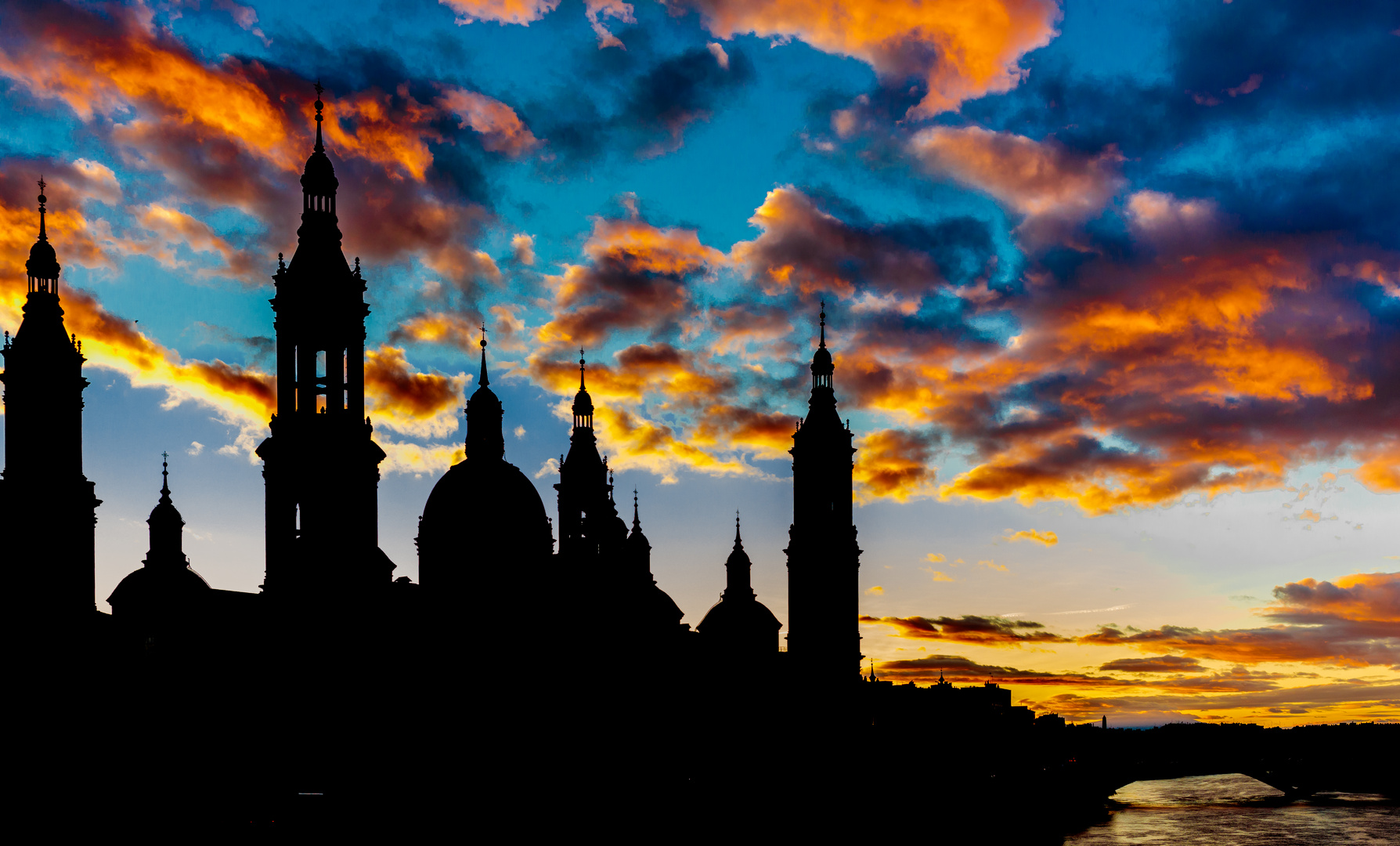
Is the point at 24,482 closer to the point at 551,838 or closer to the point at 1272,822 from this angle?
the point at 551,838

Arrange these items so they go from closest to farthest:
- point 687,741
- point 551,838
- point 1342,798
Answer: point 551,838 < point 687,741 < point 1342,798

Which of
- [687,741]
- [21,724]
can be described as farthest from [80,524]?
[687,741]

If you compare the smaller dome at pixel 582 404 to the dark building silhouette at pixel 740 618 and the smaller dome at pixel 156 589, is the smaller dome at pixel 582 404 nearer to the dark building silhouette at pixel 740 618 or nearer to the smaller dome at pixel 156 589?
the dark building silhouette at pixel 740 618

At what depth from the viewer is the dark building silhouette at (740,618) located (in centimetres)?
8990

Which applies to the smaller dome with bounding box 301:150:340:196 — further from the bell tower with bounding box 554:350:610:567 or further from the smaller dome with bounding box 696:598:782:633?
the smaller dome with bounding box 696:598:782:633

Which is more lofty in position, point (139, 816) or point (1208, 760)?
point (139, 816)

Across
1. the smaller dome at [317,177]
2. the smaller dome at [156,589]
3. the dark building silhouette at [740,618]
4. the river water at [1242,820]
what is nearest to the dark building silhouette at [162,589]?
the smaller dome at [156,589]

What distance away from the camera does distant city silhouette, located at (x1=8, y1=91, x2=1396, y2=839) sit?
161 ft

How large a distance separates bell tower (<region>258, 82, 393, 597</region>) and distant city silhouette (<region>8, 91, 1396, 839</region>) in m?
0.12

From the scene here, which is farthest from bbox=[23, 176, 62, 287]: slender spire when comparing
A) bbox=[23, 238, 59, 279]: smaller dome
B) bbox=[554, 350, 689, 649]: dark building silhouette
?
bbox=[554, 350, 689, 649]: dark building silhouette

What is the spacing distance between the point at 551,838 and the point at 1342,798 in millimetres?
121403

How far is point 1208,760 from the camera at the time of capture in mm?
139750

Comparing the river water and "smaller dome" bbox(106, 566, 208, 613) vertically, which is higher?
"smaller dome" bbox(106, 566, 208, 613)

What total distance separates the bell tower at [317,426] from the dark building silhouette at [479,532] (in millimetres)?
15764
